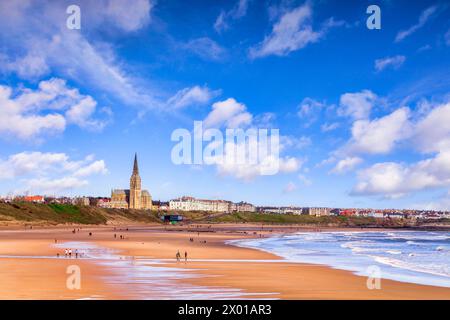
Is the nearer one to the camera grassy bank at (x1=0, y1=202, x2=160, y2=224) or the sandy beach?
the sandy beach

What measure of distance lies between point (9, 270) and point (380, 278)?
2426 cm

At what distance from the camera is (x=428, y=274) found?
1433 inches

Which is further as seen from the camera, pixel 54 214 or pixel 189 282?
pixel 54 214

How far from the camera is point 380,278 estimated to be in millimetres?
32438

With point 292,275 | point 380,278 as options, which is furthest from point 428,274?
point 292,275

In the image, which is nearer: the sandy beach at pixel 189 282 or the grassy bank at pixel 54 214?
the sandy beach at pixel 189 282

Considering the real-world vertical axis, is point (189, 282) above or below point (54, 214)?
below
